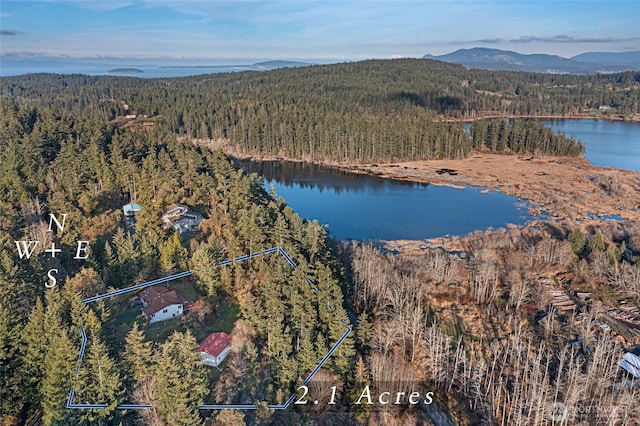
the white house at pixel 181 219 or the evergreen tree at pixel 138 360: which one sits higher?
the white house at pixel 181 219

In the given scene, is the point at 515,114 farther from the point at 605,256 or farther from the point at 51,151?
the point at 51,151

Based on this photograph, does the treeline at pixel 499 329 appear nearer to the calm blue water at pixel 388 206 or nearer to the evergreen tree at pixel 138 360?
the calm blue water at pixel 388 206

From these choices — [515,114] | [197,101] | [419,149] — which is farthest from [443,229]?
[515,114]

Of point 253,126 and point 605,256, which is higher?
A: point 253,126

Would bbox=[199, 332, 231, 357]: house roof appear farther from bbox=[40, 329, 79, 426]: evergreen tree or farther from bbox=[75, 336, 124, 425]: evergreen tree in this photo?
bbox=[40, 329, 79, 426]: evergreen tree

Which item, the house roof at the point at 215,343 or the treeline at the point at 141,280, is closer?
the treeline at the point at 141,280

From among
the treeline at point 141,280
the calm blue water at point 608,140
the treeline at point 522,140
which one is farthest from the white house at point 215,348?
the treeline at point 522,140
